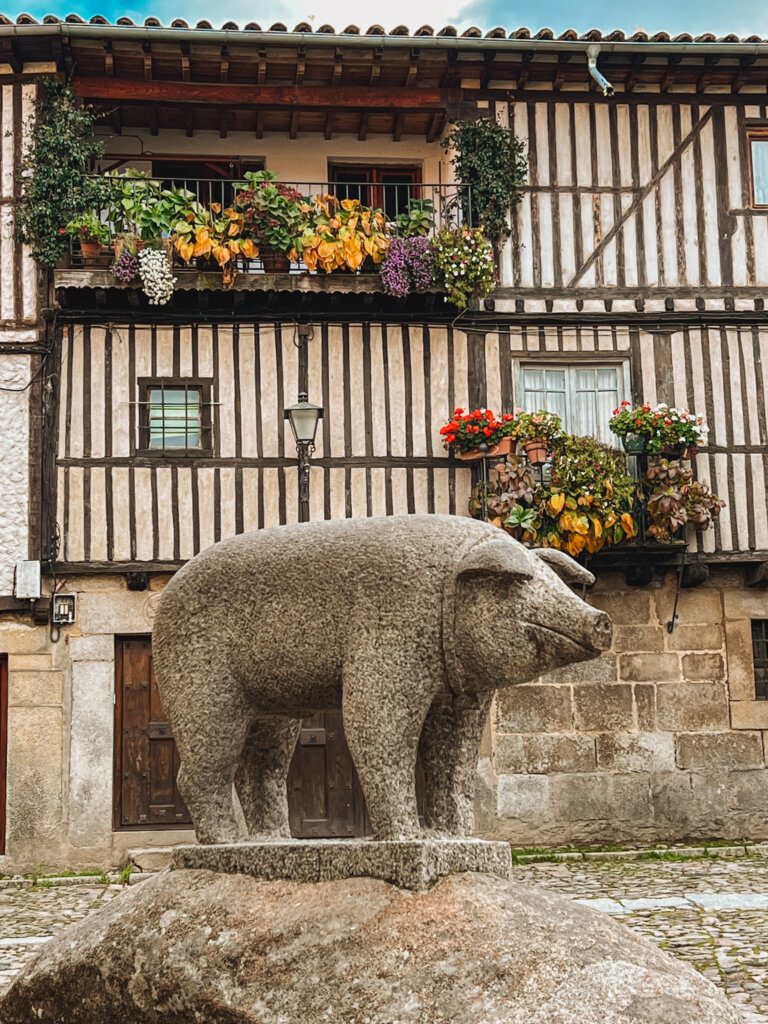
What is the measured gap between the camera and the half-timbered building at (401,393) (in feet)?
44.8

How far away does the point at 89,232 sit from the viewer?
13.6m

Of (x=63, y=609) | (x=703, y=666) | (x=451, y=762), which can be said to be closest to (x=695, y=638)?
(x=703, y=666)

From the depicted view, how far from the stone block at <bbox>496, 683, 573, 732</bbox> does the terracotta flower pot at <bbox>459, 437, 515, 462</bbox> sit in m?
2.32

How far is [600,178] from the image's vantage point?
48.2ft

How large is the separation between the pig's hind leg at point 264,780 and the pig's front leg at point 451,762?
0.67m

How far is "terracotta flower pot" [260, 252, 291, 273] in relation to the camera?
1395 cm

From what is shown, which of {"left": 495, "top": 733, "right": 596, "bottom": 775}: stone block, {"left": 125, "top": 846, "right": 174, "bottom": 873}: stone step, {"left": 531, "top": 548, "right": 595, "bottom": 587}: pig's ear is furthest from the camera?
{"left": 495, "top": 733, "right": 596, "bottom": 775}: stone block

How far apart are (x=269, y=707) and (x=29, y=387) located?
30.5ft

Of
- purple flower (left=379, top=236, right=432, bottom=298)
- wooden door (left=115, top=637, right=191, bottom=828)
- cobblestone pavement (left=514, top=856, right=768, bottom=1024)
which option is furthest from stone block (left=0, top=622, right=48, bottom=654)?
cobblestone pavement (left=514, top=856, right=768, bottom=1024)

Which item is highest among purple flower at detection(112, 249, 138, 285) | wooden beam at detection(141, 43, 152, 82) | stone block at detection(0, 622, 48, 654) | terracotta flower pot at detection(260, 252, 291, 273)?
wooden beam at detection(141, 43, 152, 82)

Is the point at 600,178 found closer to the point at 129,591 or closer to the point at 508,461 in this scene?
the point at 508,461

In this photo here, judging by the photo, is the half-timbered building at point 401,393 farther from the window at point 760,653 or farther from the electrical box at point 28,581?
the electrical box at point 28,581

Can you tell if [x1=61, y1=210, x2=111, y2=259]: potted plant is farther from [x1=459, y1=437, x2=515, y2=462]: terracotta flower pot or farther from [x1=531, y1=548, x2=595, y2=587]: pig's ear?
[x1=531, y1=548, x2=595, y2=587]: pig's ear

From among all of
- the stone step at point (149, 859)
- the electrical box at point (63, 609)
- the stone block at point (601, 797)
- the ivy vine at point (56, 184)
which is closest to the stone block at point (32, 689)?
the electrical box at point (63, 609)
